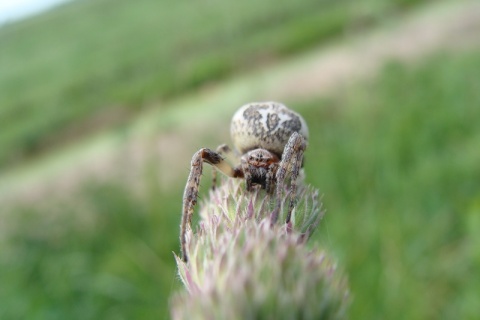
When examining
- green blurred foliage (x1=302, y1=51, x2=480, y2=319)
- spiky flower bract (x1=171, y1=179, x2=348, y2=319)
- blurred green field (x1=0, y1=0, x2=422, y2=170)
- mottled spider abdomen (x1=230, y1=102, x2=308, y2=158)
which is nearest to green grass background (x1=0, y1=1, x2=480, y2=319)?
green blurred foliage (x1=302, y1=51, x2=480, y2=319)

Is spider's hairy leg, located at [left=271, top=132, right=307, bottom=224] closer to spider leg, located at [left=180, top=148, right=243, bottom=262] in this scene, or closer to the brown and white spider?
the brown and white spider

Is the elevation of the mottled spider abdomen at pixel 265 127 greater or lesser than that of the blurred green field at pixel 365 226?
lesser

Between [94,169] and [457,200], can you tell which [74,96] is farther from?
[457,200]

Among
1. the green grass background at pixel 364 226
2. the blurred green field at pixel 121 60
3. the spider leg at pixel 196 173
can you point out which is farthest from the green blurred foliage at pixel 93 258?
the blurred green field at pixel 121 60

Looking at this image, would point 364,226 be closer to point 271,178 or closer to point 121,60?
point 271,178

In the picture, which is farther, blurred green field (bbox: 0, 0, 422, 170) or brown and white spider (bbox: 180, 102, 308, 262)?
blurred green field (bbox: 0, 0, 422, 170)

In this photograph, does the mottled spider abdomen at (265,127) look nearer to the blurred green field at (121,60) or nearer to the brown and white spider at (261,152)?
the brown and white spider at (261,152)
